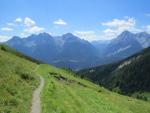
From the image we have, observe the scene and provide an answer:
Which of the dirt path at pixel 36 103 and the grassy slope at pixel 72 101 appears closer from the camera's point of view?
the dirt path at pixel 36 103

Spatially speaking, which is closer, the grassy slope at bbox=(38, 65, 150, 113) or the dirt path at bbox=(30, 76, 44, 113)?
the dirt path at bbox=(30, 76, 44, 113)

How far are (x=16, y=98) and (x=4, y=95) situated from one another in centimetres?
128

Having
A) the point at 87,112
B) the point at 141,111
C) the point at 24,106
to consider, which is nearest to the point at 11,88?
the point at 24,106

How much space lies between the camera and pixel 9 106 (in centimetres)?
2956

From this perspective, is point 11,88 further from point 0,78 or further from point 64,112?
point 64,112

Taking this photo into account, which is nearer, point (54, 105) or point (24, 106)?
point (24, 106)

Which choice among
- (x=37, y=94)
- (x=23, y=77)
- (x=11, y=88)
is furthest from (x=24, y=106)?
(x=23, y=77)

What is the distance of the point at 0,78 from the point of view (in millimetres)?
42500

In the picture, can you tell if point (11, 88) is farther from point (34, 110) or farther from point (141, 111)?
point (141, 111)

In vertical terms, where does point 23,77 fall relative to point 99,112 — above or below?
above

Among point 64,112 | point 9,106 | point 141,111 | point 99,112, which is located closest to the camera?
point 9,106

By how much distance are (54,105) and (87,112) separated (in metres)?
6.79

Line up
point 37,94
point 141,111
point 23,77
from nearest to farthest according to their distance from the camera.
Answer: point 37,94 < point 23,77 < point 141,111

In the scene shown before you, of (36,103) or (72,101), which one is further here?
(72,101)
